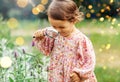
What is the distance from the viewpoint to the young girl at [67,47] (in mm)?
4500

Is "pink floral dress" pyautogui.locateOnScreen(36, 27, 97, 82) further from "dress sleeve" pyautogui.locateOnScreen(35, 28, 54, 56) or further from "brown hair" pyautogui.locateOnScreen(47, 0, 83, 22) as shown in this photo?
"brown hair" pyautogui.locateOnScreen(47, 0, 83, 22)

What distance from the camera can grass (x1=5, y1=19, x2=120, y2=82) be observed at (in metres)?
6.60

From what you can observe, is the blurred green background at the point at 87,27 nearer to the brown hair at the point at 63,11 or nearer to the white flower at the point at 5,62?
the white flower at the point at 5,62

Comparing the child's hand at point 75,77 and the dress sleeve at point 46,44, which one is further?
the dress sleeve at point 46,44

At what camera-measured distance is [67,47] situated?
464 centimetres

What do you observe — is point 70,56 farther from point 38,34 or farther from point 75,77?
point 38,34

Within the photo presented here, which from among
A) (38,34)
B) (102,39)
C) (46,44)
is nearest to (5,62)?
(46,44)

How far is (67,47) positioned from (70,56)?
79 mm

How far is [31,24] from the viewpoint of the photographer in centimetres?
749

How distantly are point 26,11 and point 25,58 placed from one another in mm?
2491

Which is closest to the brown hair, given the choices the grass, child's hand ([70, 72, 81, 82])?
child's hand ([70, 72, 81, 82])

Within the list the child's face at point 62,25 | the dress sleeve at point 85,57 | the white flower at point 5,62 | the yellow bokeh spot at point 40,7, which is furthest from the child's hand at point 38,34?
the yellow bokeh spot at point 40,7

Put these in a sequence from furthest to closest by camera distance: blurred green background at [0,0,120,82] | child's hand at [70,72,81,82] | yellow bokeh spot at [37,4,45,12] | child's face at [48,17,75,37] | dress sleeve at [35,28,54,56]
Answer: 1. yellow bokeh spot at [37,4,45,12]
2. blurred green background at [0,0,120,82]
3. dress sleeve at [35,28,54,56]
4. child's hand at [70,72,81,82]
5. child's face at [48,17,75,37]

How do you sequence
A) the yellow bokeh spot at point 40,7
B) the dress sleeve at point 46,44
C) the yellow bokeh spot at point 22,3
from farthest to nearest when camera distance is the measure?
the yellow bokeh spot at point 22,3
the yellow bokeh spot at point 40,7
the dress sleeve at point 46,44
